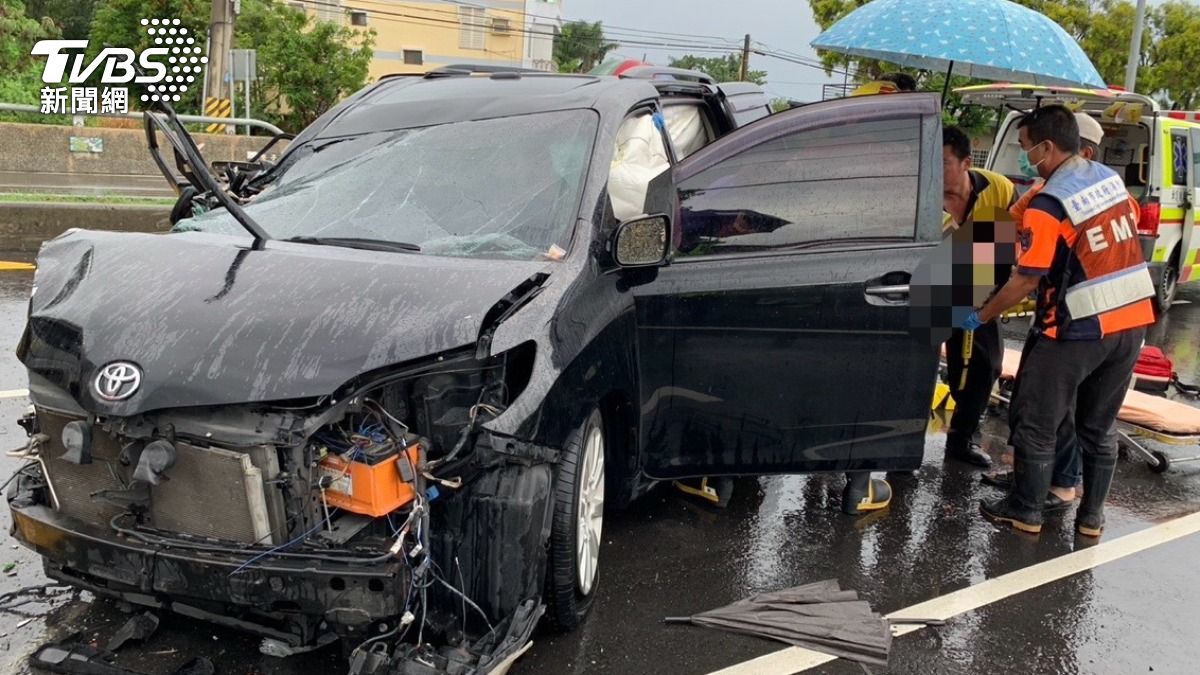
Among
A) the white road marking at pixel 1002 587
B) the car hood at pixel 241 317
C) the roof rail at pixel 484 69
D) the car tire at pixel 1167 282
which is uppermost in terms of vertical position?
the roof rail at pixel 484 69

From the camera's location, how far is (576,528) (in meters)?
3.04

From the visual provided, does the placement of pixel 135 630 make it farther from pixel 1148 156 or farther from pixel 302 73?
pixel 302 73

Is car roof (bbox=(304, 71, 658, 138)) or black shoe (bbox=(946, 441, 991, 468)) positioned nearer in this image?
car roof (bbox=(304, 71, 658, 138))

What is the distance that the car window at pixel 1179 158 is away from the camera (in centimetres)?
941

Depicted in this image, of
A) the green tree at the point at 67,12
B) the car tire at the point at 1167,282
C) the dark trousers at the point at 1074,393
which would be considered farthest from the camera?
the green tree at the point at 67,12

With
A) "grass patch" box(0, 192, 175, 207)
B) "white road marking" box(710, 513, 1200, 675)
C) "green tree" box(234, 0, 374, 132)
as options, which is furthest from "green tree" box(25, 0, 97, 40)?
"white road marking" box(710, 513, 1200, 675)

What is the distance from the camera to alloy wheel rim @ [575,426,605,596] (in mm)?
3137

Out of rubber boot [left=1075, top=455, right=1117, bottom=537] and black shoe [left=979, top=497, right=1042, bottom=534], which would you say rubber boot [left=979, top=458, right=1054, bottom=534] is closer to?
black shoe [left=979, top=497, right=1042, bottom=534]

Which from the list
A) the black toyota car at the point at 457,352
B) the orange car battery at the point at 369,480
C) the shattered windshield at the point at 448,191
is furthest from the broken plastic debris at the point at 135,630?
the shattered windshield at the point at 448,191

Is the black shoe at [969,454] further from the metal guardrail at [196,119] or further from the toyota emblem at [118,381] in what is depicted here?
the metal guardrail at [196,119]

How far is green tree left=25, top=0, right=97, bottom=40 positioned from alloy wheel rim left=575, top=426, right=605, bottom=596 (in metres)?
53.5

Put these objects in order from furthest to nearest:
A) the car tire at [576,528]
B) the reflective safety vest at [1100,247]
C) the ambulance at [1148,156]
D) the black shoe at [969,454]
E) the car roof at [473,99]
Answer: the ambulance at [1148,156], the black shoe at [969,454], the reflective safety vest at [1100,247], the car roof at [473,99], the car tire at [576,528]

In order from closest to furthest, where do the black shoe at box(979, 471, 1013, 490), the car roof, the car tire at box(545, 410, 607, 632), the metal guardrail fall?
the car tire at box(545, 410, 607, 632) < the car roof < the black shoe at box(979, 471, 1013, 490) < the metal guardrail

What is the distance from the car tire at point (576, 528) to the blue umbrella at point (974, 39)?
302 centimetres
